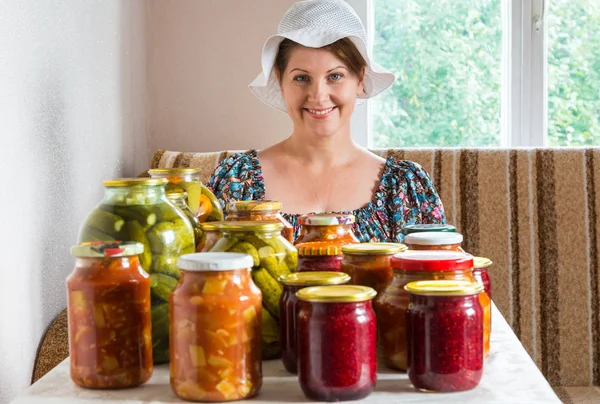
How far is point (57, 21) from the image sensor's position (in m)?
1.56

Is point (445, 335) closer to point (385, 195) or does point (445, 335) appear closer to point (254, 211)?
point (254, 211)

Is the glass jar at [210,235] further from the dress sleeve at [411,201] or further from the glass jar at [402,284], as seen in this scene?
the dress sleeve at [411,201]

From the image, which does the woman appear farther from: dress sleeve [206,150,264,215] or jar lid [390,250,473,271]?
jar lid [390,250,473,271]

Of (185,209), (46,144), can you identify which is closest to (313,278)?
(185,209)

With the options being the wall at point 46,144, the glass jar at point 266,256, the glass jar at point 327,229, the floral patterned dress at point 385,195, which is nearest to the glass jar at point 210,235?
the glass jar at point 266,256

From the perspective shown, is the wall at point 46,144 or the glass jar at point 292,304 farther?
the wall at point 46,144

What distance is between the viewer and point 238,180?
183cm

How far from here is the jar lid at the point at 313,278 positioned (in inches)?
30.4

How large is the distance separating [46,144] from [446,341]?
100cm

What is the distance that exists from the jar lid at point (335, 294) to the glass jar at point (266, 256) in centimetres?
12

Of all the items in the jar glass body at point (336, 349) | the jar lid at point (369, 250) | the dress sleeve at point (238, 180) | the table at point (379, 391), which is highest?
the dress sleeve at point (238, 180)

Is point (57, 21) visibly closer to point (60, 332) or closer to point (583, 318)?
point (60, 332)

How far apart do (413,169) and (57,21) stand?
0.84m

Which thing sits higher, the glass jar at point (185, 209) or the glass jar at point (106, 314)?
the glass jar at point (185, 209)
